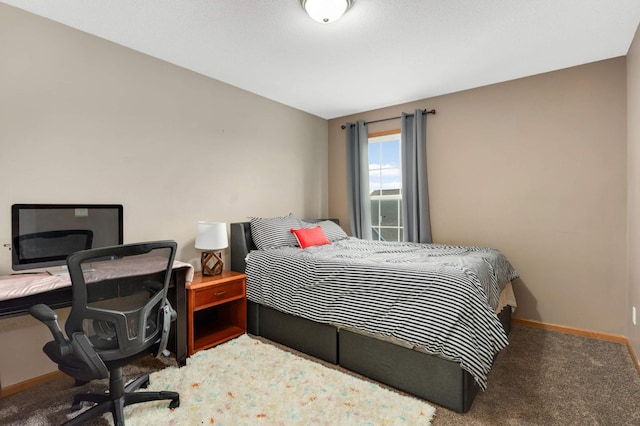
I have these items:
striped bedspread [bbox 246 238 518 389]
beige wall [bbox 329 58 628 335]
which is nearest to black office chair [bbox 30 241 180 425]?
striped bedspread [bbox 246 238 518 389]

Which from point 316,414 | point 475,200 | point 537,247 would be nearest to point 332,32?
point 475,200

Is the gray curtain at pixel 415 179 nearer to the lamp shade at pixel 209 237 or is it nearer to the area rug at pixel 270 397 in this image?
the area rug at pixel 270 397

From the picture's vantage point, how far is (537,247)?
313 centimetres

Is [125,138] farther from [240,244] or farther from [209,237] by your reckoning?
[240,244]

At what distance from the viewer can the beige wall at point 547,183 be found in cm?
280

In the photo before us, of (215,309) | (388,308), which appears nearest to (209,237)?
(215,309)

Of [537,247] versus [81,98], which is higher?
[81,98]

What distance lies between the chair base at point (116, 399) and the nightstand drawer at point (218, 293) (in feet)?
2.37

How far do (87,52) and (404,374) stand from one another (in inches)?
125

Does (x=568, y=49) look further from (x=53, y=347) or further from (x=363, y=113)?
(x=53, y=347)

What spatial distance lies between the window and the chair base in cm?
311

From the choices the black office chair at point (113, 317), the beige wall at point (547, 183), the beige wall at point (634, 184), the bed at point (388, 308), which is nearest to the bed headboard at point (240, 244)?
the bed at point (388, 308)

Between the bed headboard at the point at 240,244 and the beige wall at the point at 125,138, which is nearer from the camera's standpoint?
the beige wall at the point at 125,138

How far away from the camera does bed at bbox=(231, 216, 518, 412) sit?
181 cm
